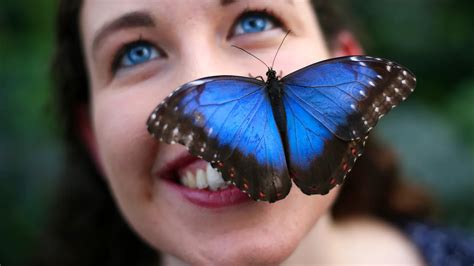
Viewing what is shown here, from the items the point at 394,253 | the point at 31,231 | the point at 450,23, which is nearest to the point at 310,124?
the point at 394,253

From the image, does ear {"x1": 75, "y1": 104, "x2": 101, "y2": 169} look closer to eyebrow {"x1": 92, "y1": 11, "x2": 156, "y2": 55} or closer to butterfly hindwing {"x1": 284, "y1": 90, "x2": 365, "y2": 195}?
eyebrow {"x1": 92, "y1": 11, "x2": 156, "y2": 55}

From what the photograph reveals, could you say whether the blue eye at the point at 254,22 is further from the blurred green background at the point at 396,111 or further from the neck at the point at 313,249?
the blurred green background at the point at 396,111

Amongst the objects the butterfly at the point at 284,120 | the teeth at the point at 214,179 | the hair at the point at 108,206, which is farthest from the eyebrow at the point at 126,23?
the hair at the point at 108,206

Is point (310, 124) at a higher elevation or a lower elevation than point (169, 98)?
lower

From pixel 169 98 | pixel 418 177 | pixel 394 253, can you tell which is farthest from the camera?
pixel 418 177

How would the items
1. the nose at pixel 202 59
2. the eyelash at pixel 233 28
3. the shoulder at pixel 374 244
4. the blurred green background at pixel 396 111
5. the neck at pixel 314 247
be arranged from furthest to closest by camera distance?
1. the blurred green background at pixel 396 111
2. the shoulder at pixel 374 244
3. the neck at pixel 314 247
4. the eyelash at pixel 233 28
5. the nose at pixel 202 59

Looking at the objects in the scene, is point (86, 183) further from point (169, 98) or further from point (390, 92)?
point (390, 92)

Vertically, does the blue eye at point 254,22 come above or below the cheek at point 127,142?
above
